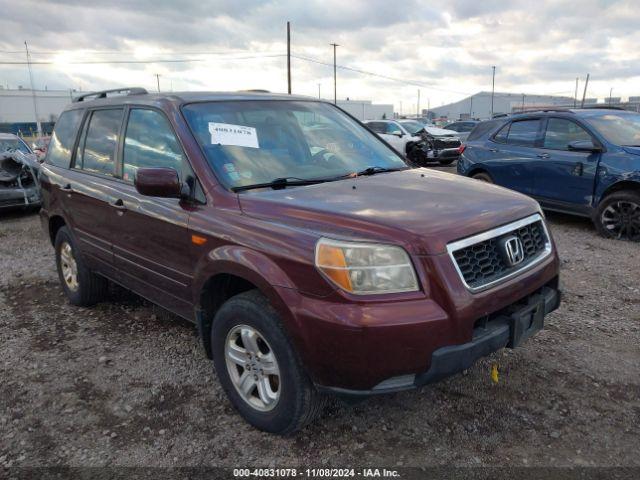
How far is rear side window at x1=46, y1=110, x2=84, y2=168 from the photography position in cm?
450

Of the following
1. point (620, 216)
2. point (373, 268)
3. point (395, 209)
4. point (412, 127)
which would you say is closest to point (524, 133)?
point (620, 216)

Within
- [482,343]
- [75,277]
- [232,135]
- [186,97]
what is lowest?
[75,277]

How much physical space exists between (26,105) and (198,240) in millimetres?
68904

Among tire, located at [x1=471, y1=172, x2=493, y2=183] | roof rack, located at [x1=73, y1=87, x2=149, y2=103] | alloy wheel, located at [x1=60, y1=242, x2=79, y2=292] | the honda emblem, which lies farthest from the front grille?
the honda emblem

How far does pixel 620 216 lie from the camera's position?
21.2 ft

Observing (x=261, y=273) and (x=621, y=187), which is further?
(x=621, y=187)

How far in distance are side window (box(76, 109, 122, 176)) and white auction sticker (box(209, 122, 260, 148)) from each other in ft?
3.47

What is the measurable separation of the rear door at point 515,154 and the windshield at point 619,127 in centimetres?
81

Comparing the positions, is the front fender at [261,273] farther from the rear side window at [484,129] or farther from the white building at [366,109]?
the white building at [366,109]

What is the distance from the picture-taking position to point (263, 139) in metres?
3.24

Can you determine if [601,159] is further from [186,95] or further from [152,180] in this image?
[152,180]

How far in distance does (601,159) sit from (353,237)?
5583mm

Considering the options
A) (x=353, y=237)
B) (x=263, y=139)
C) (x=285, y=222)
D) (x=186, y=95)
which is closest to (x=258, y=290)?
(x=285, y=222)

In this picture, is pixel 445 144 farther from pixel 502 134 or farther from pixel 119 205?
pixel 119 205
